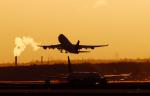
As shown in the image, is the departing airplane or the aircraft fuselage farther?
the departing airplane

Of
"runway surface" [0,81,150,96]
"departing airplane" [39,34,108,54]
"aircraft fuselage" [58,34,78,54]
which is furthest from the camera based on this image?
"departing airplane" [39,34,108,54]

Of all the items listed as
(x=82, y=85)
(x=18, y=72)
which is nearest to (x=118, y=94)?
Result: (x=82, y=85)

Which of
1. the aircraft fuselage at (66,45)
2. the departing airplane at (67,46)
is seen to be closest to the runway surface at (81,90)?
the departing airplane at (67,46)

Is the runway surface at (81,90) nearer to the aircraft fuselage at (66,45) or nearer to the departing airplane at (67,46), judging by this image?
the departing airplane at (67,46)

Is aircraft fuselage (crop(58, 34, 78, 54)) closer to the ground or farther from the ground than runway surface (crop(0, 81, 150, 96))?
farther from the ground

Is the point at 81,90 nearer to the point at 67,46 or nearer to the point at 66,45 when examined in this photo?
the point at 67,46

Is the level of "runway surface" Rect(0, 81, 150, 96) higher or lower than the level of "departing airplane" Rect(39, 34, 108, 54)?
lower

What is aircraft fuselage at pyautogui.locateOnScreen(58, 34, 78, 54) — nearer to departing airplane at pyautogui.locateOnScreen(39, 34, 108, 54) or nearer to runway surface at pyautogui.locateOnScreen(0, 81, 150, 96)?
departing airplane at pyautogui.locateOnScreen(39, 34, 108, 54)

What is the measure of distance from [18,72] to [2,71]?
479cm

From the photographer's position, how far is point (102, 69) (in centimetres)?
18675

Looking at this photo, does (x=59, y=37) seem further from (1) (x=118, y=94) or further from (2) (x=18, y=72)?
(1) (x=118, y=94)

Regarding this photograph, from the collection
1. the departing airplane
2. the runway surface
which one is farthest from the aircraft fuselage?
the runway surface

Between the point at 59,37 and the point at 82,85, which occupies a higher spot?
the point at 59,37

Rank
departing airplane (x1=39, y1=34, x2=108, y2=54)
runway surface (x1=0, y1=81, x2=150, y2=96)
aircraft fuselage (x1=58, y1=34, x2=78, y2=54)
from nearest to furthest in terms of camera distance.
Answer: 1. runway surface (x1=0, y1=81, x2=150, y2=96)
2. aircraft fuselage (x1=58, y1=34, x2=78, y2=54)
3. departing airplane (x1=39, y1=34, x2=108, y2=54)
